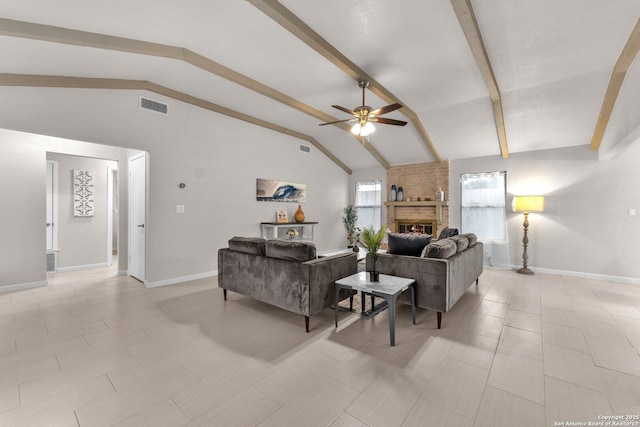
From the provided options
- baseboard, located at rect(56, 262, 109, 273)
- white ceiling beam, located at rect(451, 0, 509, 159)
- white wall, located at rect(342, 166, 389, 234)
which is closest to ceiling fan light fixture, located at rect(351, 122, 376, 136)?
white ceiling beam, located at rect(451, 0, 509, 159)

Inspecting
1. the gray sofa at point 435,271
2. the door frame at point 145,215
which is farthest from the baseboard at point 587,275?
the door frame at point 145,215

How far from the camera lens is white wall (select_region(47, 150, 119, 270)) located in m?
5.22

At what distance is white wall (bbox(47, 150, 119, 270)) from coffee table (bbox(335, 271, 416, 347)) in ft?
18.5

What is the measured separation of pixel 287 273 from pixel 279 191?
11.7ft

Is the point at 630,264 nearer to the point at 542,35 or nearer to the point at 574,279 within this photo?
the point at 574,279

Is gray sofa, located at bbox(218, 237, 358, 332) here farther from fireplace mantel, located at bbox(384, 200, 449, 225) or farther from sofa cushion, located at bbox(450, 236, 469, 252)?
fireplace mantel, located at bbox(384, 200, 449, 225)

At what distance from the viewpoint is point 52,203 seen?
5.12 meters

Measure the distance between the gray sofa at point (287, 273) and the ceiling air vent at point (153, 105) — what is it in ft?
8.29

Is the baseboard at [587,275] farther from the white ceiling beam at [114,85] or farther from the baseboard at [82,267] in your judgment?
the baseboard at [82,267]

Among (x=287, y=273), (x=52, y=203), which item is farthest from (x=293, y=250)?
(x=52, y=203)

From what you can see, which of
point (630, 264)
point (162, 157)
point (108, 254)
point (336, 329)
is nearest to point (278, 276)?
point (336, 329)

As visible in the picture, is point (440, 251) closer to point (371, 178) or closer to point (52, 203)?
point (371, 178)

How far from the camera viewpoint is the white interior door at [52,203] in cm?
506

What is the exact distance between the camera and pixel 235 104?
15.9 ft
